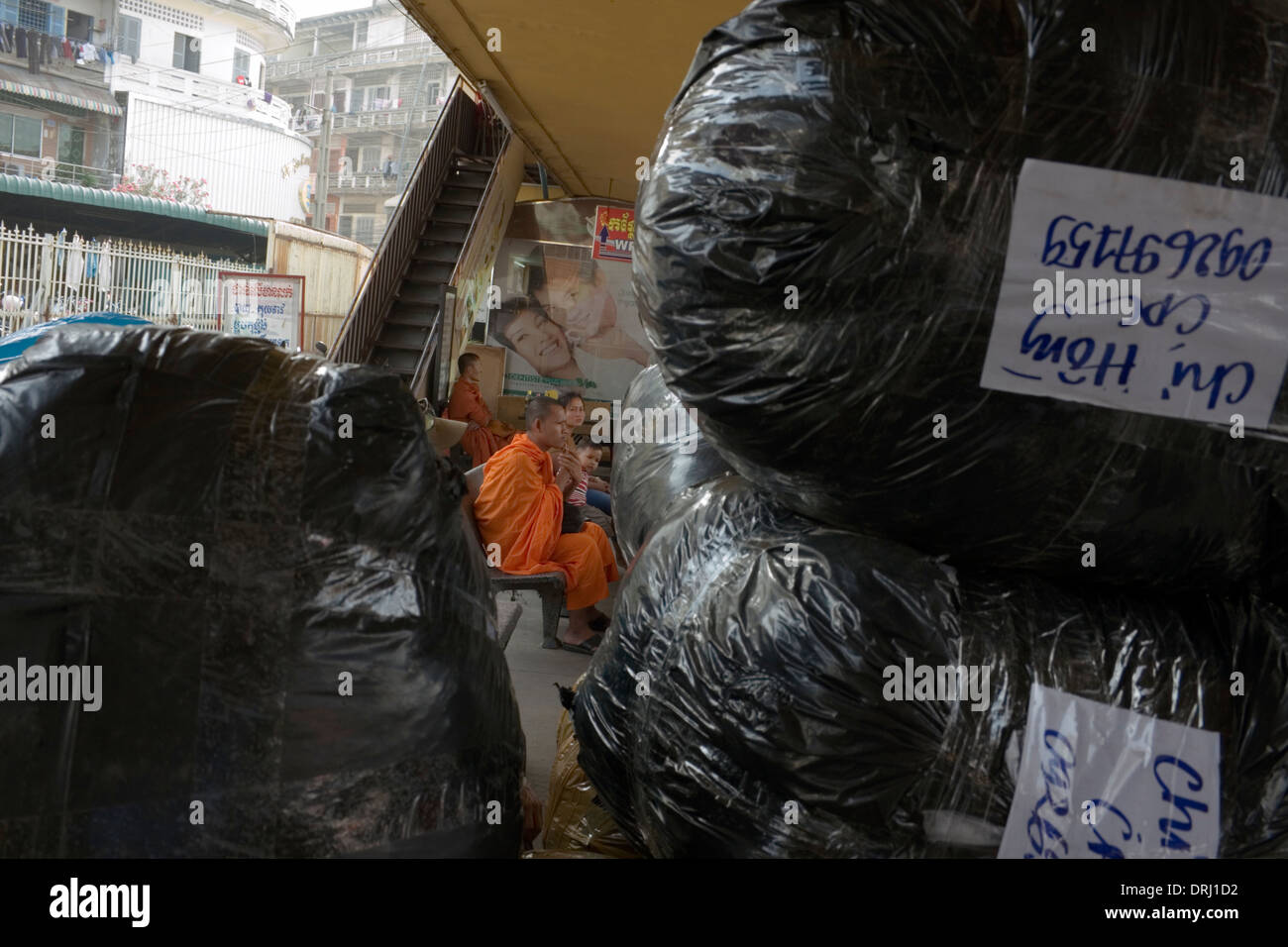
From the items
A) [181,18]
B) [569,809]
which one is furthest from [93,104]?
[569,809]

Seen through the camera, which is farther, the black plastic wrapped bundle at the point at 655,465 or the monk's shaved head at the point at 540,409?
the monk's shaved head at the point at 540,409

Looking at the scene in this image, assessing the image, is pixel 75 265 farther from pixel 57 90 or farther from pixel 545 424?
pixel 57 90

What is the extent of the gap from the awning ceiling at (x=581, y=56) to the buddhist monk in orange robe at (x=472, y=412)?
7.49 feet

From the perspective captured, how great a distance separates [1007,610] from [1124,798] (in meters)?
0.26

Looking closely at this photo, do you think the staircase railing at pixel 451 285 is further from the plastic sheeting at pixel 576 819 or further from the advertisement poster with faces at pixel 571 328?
the plastic sheeting at pixel 576 819

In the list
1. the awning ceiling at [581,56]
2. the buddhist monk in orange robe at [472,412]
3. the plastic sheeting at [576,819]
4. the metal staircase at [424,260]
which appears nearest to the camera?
the plastic sheeting at [576,819]

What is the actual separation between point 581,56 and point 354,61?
28.9 meters

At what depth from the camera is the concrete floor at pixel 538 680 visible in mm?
3031

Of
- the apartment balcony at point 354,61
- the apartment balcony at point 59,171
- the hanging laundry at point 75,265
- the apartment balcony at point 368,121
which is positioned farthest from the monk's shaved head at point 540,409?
the apartment balcony at point 368,121

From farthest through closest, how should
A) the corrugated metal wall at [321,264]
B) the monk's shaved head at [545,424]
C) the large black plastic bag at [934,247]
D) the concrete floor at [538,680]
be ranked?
the corrugated metal wall at [321,264], the monk's shaved head at [545,424], the concrete floor at [538,680], the large black plastic bag at [934,247]

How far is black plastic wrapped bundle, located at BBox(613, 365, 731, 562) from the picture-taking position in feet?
7.39
